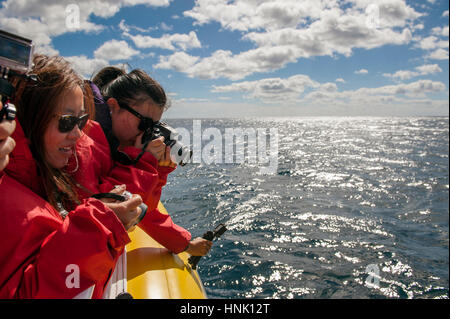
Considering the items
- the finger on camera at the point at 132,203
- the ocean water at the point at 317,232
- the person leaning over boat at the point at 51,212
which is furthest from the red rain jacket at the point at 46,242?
the ocean water at the point at 317,232

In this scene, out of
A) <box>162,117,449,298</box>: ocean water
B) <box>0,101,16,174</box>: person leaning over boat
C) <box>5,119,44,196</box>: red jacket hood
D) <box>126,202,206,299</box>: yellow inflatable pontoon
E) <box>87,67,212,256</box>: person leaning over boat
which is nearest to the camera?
<box>0,101,16,174</box>: person leaning over boat

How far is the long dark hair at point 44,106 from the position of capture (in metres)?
1.30

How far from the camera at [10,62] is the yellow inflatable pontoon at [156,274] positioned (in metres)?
1.62

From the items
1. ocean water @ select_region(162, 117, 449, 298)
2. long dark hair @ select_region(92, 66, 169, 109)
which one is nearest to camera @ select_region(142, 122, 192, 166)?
long dark hair @ select_region(92, 66, 169, 109)

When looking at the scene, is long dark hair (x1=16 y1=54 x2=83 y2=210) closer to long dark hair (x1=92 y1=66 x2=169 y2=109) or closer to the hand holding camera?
the hand holding camera

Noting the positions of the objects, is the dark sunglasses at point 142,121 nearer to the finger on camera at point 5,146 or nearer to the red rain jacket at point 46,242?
the red rain jacket at point 46,242

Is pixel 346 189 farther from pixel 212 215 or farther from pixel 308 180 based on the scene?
pixel 212 215

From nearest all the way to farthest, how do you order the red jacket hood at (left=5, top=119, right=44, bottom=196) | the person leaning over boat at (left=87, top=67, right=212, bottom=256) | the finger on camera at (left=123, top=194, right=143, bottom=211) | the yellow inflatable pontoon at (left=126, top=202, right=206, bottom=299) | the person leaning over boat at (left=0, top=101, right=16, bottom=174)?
the person leaning over boat at (left=0, top=101, right=16, bottom=174), the red jacket hood at (left=5, top=119, right=44, bottom=196), the finger on camera at (left=123, top=194, right=143, bottom=211), the person leaning over boat at (left=87, top=67, right=212, bottom=256), the yellow inflatable pontoon at (left=126, top=202, right=206, bottom=299)

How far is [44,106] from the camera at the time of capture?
132cm

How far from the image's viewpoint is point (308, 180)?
11836mm

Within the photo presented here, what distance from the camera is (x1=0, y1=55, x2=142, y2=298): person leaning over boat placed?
3.52 ft

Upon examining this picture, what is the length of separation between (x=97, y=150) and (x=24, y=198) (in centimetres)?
77

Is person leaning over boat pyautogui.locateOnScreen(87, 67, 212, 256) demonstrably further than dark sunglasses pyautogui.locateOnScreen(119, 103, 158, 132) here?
No
